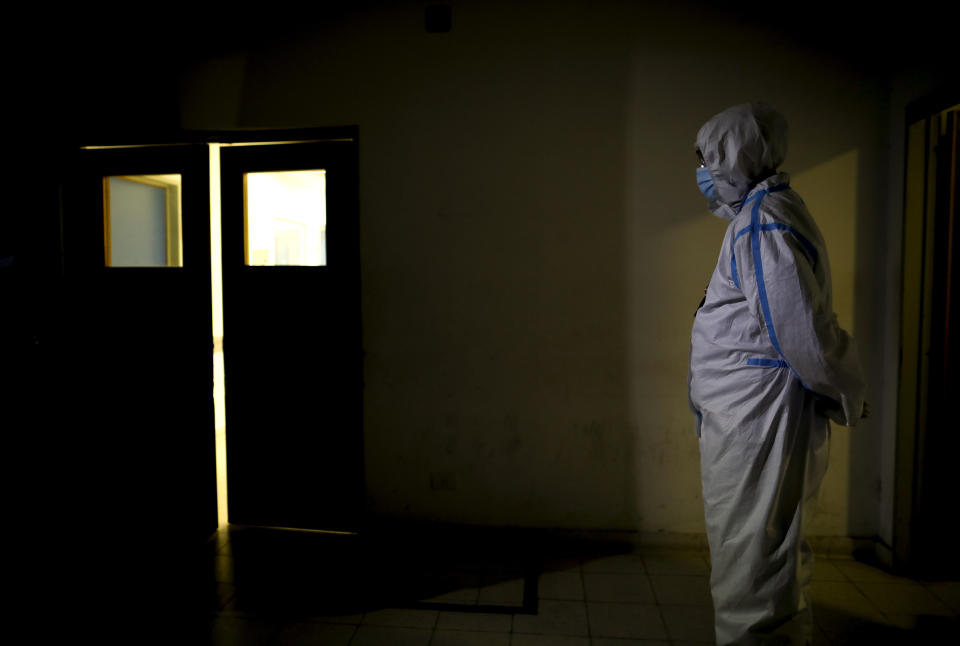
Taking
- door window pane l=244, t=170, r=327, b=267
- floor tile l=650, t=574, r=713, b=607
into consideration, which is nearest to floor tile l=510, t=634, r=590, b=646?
floor tile l=650, t=574, r=713, b=607

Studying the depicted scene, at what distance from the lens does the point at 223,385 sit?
3146mm

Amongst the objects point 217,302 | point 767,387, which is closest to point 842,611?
point 767,387

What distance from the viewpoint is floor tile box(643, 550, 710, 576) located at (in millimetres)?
2564

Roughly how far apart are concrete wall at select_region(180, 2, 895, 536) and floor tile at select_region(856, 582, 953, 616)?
300 millimetres

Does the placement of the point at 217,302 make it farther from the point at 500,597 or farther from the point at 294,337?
the point at 500,597

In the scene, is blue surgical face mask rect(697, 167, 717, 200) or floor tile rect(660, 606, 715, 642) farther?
floor tile rect(660, 606, 715, 642)

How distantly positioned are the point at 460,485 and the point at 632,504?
0.82m

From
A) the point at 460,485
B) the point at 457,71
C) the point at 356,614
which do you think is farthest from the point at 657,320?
the point at 356,614

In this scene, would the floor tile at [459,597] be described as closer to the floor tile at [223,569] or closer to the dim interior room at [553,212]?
the dim interior room at [553,212]

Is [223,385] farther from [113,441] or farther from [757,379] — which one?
[757,379]

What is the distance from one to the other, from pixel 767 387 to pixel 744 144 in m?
0.72

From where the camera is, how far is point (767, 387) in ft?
5.69

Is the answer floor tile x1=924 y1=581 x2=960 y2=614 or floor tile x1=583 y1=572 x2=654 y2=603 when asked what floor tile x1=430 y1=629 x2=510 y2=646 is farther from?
floor tile x1=924 y1=581 x2=960 y2=614

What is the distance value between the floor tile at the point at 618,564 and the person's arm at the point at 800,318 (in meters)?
1.24
